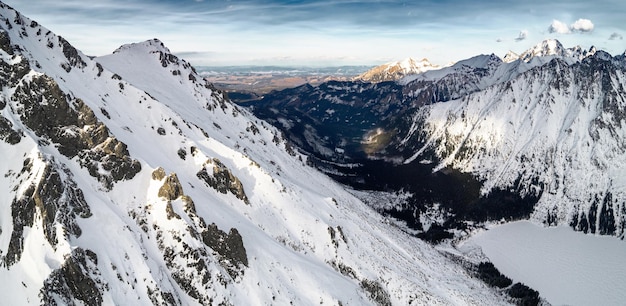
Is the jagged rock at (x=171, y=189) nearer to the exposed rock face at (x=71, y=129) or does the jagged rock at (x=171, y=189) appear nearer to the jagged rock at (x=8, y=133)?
the exposed rock face at (x=71, y=129)

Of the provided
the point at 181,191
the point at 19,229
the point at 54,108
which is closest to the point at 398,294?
the point at 181,191

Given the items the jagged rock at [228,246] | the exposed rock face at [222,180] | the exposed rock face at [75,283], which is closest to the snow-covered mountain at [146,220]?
the exposed rock face at [75,283]

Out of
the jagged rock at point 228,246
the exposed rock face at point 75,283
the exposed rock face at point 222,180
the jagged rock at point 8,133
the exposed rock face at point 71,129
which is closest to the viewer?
the exposed rock face at point 75,283

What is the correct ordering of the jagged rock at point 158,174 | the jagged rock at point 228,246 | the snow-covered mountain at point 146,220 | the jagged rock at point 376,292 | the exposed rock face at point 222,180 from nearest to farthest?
the snow-covered mountain at point 146,220
the jagged rock at point 228,246
the jagged rock at point 158,174
the jagged rock at point 376,292
the exposed rock face at point 222,180

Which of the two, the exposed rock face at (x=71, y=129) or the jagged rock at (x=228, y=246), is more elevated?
the exposed rock face at (x=71, y=129)

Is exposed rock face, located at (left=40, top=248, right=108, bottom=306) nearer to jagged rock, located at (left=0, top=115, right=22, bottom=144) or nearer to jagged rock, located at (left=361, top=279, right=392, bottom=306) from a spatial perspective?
jagged rock, located at (left=0, top=115, right=22, bottom=144)

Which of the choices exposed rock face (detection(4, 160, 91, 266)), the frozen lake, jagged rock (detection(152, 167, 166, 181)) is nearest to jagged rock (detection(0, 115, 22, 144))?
exposed rock face (detection(4, 160, 91, 266))
